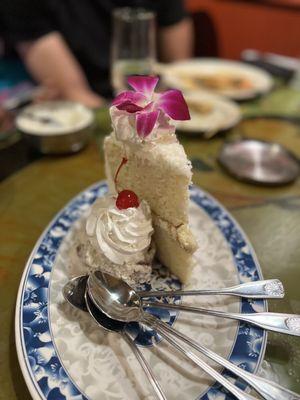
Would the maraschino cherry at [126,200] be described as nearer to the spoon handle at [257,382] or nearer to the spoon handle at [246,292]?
the spoon handle at [246,292]

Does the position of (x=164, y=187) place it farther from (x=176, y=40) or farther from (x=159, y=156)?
(x=176, y=40)

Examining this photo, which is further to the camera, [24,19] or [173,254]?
[24,19]

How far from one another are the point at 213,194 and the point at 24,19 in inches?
53.7

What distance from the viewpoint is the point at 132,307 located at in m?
0.71

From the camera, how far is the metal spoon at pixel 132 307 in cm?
68

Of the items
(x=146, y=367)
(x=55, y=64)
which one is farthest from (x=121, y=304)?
(x=55, y=64)

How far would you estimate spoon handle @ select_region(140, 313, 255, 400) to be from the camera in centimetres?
57

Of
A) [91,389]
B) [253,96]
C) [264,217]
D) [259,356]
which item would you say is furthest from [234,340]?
[253,96]

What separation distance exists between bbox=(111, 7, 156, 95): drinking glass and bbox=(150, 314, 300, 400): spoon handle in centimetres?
109

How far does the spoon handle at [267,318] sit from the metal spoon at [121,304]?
0.05 metres

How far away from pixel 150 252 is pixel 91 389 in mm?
313

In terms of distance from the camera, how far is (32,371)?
592 millimetres

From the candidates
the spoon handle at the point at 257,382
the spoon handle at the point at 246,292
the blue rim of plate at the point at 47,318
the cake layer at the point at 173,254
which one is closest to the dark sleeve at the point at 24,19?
the blue rim of plate at the point at 47,318

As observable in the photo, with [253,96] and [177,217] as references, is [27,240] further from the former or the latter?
[253,96]
